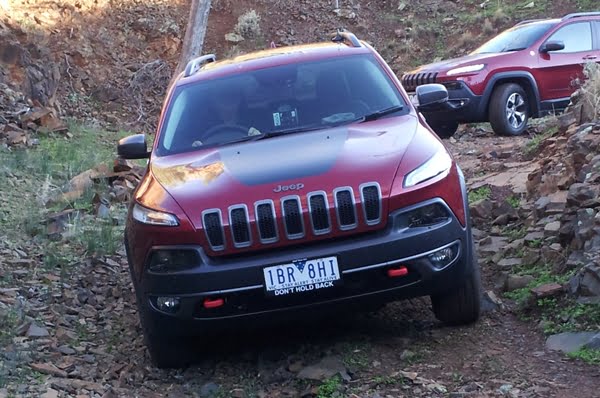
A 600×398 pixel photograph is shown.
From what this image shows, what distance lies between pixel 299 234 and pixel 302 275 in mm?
198

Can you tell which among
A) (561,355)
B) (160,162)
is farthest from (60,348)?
(561,355)

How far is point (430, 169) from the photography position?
4602 millimetres

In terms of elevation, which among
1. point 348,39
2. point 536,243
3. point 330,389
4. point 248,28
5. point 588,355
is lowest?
point 248,28

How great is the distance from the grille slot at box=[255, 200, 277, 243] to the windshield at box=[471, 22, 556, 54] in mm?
9601

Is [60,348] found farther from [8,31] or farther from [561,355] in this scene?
[8,31]

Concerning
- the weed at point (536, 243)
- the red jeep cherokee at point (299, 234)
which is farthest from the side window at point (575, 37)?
the red jeep cherokee at point (299, 234)

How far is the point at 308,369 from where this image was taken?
4.63 m

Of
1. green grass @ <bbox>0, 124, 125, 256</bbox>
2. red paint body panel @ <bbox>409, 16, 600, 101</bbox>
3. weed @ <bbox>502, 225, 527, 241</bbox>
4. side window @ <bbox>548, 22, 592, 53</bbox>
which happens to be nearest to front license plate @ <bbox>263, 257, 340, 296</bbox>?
weed @ <bbox>502, 225, 527, 241</bbox>

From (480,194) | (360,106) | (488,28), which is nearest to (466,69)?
(480,194)

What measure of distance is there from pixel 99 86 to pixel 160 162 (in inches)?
577

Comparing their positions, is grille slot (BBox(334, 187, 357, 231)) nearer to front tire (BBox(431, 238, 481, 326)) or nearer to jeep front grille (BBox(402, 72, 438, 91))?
front tire (BBox(431, 238, 481, 326))

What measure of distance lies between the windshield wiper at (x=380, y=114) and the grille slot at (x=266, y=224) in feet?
4.20

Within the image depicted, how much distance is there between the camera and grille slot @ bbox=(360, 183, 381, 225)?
14.3 ft

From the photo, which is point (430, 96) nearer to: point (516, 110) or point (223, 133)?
point (223, 133)
